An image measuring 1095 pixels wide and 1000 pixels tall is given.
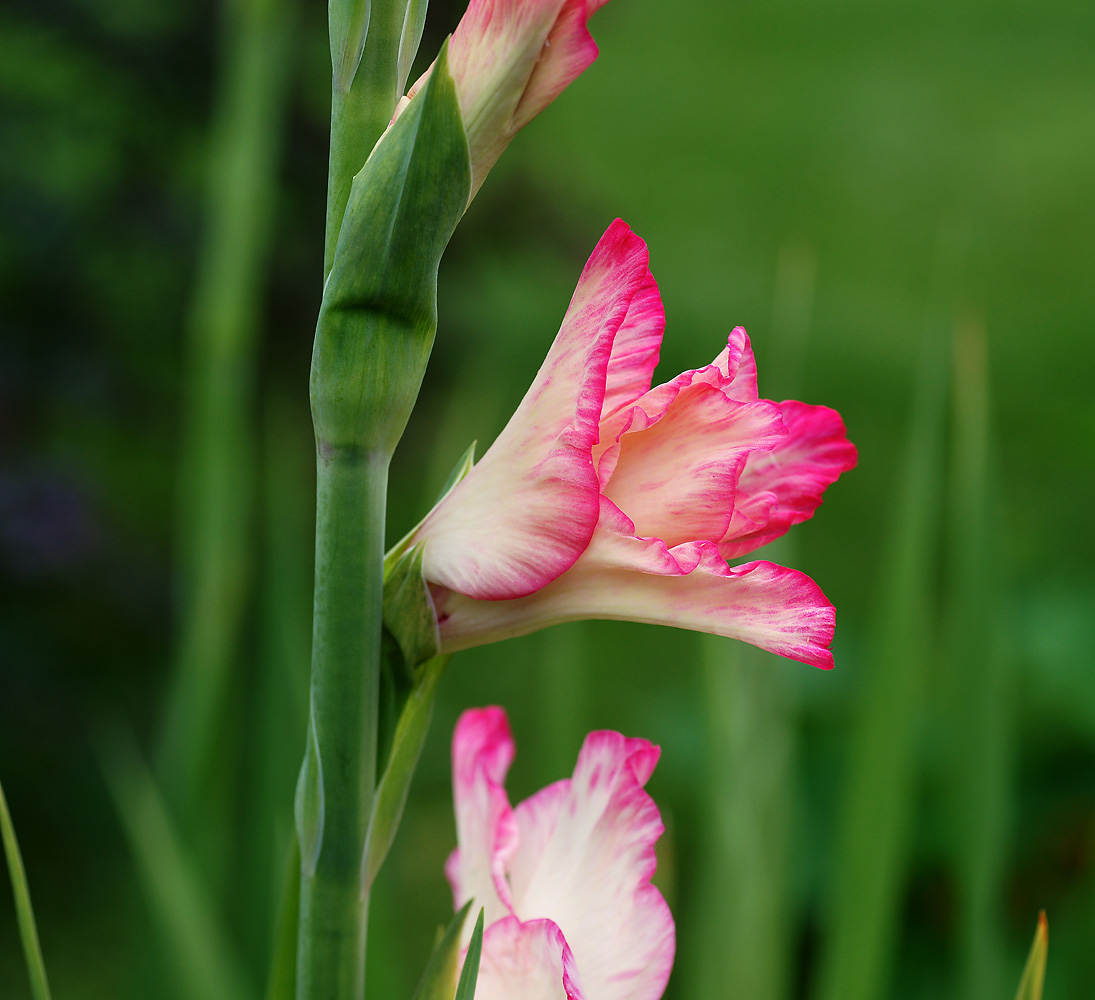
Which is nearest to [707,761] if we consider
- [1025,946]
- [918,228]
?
[1025,946]

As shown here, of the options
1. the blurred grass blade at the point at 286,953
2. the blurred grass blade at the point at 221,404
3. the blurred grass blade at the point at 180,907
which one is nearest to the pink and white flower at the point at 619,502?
the blurred grass blade at the point at 286,953

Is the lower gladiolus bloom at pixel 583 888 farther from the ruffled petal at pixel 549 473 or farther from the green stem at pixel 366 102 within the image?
the green stem at pixel 366 102

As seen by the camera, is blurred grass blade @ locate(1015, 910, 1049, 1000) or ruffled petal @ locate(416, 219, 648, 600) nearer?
ruffled petal @ locate(416, 219, 648, 600)

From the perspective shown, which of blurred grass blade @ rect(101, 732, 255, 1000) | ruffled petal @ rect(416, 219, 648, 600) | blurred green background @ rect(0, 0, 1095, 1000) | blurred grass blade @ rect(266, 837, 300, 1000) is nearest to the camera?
ruffled petal @ rect(416, 219, 648, 600)

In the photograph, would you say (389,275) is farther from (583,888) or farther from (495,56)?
(583,888)

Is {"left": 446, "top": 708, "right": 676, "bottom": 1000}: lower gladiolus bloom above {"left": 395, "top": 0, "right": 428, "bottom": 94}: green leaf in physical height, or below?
below

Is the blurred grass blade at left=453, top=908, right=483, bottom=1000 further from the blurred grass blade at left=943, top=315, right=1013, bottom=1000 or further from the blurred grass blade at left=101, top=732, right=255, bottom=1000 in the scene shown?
the blurred grass blade at left=943, top=315, right=1013, bottom=1000

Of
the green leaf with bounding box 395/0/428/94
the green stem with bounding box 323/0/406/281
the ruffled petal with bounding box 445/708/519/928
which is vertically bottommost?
the ruffled petal with bounding box 445/708/519/928

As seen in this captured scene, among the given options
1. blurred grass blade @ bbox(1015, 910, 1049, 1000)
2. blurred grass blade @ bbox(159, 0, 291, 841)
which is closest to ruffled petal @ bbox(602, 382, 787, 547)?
blurred grass blade @ bbox(1015, 910, 1049, 1000)
